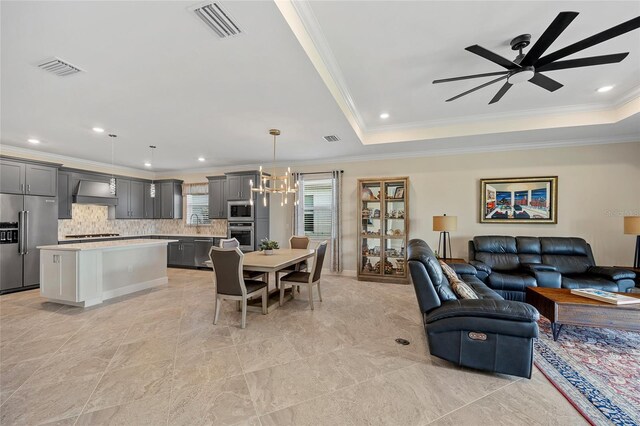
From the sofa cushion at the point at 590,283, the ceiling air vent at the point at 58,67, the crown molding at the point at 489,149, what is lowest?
the sofa cushion at the point at 590,283

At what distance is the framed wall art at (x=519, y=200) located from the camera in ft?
16.0

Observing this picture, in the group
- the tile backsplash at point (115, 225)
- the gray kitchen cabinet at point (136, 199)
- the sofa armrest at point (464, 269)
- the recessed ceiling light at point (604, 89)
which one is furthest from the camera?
the gray kitchen cabinet at point (136, 199)

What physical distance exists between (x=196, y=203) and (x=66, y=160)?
2857mm

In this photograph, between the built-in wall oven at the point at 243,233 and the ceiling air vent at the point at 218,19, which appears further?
the built-in wall oven at the point at 243,233

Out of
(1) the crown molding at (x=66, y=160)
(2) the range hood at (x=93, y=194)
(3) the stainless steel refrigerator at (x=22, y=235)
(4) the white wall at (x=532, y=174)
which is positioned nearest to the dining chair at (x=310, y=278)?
(4) the white wall at (x=532, y=174)

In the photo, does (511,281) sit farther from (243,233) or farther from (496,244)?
(243,233)

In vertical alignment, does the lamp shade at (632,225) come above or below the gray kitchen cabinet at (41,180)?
below

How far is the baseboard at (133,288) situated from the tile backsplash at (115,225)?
2.20 m

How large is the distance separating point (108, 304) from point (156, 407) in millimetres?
3026

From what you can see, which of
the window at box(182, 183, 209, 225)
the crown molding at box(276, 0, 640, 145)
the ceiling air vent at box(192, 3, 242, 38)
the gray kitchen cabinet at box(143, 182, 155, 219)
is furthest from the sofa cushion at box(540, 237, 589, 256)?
the gray kitchen cabinet at box(143, 182, 155, 219)

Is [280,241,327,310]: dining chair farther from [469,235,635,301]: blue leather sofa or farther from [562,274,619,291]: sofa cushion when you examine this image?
[562,274,619,291]: sofa cushion

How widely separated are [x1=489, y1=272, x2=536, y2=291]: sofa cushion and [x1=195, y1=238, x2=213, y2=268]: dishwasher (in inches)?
234

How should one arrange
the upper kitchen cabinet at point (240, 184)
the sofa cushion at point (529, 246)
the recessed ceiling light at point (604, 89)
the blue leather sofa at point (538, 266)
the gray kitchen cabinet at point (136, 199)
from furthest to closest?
the gray kitchen cabinet at point (136, 199) → the upper kitchen cabinet at point (240, 184) → the sofa cushion at point (529, 246) → the blue leather sofa at point (538, 266) → the recessed ceiling light at point (604, 89)

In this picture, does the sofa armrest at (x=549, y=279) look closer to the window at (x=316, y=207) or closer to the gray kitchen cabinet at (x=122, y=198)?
the window at (x=316, y=207)
